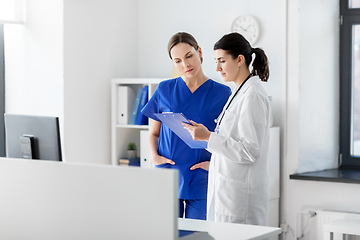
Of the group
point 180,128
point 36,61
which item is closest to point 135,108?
point 36,61

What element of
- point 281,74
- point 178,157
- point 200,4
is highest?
point 200,4

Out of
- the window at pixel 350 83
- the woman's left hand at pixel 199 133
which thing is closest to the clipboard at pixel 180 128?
the woman's left hand at pixel 199 133

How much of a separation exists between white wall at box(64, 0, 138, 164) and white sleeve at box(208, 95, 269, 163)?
171 cm

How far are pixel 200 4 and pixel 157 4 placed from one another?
1.31 feet

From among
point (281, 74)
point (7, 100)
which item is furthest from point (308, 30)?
point (7, 100)

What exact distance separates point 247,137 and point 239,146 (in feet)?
0.15

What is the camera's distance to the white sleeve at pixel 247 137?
5.66ft

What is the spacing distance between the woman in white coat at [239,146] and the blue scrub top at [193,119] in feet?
0.66

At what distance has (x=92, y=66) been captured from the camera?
3373mm

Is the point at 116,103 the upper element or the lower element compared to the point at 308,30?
lower

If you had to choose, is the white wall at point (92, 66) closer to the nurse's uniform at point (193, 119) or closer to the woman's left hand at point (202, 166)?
the nurse's uniform at point (193, 119)

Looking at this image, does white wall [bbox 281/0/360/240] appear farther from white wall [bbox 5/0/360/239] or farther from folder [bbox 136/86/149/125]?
folder [bbox 136/86/149/125]

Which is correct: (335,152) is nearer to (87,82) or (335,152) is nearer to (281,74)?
(281,74)

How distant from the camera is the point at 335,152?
3.46m
